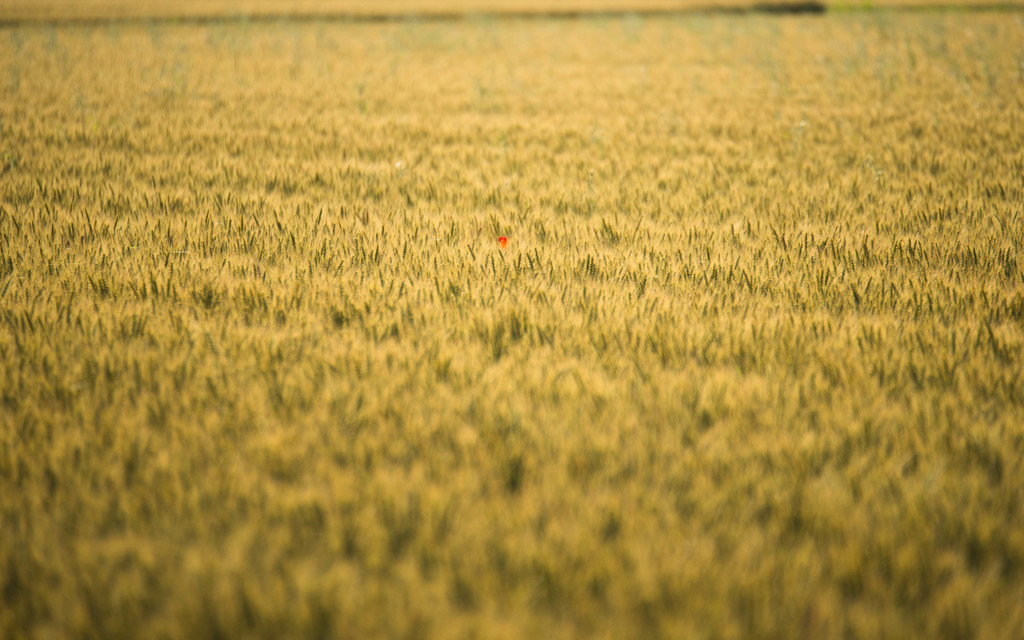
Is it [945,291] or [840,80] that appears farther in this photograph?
[840,80]

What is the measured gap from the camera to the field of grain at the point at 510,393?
4.11 ft

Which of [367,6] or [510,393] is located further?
[367,6]

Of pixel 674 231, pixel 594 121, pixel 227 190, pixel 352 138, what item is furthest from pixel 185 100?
pixel 674 231

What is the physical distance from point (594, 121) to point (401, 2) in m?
17.6

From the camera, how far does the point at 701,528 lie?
1.40m

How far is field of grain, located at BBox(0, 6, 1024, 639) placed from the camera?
1.25 m

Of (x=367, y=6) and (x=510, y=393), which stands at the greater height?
(x=367, y=6)

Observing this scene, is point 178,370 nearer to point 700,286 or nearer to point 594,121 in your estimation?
point 700,286

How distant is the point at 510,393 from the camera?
1893 millimetres

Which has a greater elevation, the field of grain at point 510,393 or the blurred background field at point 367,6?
the blurred background field at point 367,6

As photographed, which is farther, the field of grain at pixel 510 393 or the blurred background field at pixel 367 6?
the blurred background field at pixel 367 6

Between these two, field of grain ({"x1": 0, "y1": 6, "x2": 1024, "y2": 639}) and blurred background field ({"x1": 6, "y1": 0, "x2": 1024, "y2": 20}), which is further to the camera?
blurred background field ({"x1": 6, "y1": 0, "x2": 1024, "y2": 20})

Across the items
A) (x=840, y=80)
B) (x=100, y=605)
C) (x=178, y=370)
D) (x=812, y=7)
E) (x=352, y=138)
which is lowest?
(x=100, y=605)

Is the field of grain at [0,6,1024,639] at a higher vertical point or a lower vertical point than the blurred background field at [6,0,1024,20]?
lower
